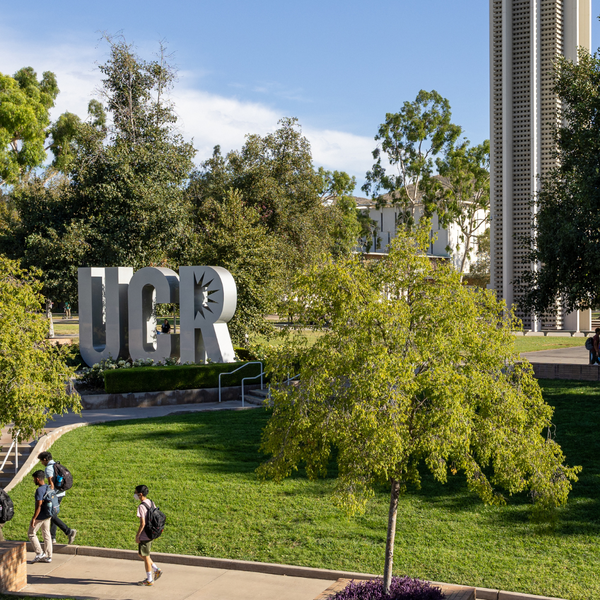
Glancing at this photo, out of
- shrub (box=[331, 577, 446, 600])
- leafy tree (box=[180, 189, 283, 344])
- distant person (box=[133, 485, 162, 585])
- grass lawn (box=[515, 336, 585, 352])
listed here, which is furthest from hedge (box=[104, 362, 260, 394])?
grass lawn (box=[515, 336, 585, 352])

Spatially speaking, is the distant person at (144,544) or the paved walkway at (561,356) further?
the paved walkway at (561,356)

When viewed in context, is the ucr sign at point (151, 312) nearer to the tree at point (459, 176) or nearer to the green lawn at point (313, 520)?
the green lawn at point (313, 520)

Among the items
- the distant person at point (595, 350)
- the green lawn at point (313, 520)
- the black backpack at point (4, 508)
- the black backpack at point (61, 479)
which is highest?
the distant person at point (595, 350)

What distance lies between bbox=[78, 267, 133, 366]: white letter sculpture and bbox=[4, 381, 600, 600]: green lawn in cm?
824

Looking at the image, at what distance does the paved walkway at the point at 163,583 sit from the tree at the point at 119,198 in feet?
68.5

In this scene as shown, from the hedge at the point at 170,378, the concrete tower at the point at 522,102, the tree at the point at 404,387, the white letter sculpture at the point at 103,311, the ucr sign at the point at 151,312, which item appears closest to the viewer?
the tree at the point at 404,387

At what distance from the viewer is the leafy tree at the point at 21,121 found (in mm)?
44719

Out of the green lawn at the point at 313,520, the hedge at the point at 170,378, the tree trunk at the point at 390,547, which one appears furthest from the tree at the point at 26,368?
the hedge at the point at 170,378

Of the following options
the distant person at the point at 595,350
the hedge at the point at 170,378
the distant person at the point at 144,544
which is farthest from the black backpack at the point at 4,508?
the distant person at the point at 595,350

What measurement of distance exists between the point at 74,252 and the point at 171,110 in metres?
9.32

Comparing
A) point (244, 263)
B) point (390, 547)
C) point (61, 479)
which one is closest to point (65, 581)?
point (61, 479)

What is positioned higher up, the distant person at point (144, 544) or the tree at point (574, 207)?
the tree at point (574, 207)

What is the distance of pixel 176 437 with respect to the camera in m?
16.1

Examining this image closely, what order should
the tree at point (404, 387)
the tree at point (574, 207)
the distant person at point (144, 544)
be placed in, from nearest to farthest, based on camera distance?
the tree at point (404, 387) < the distant person at point (144, 544) < the tree at point (574, 207)
